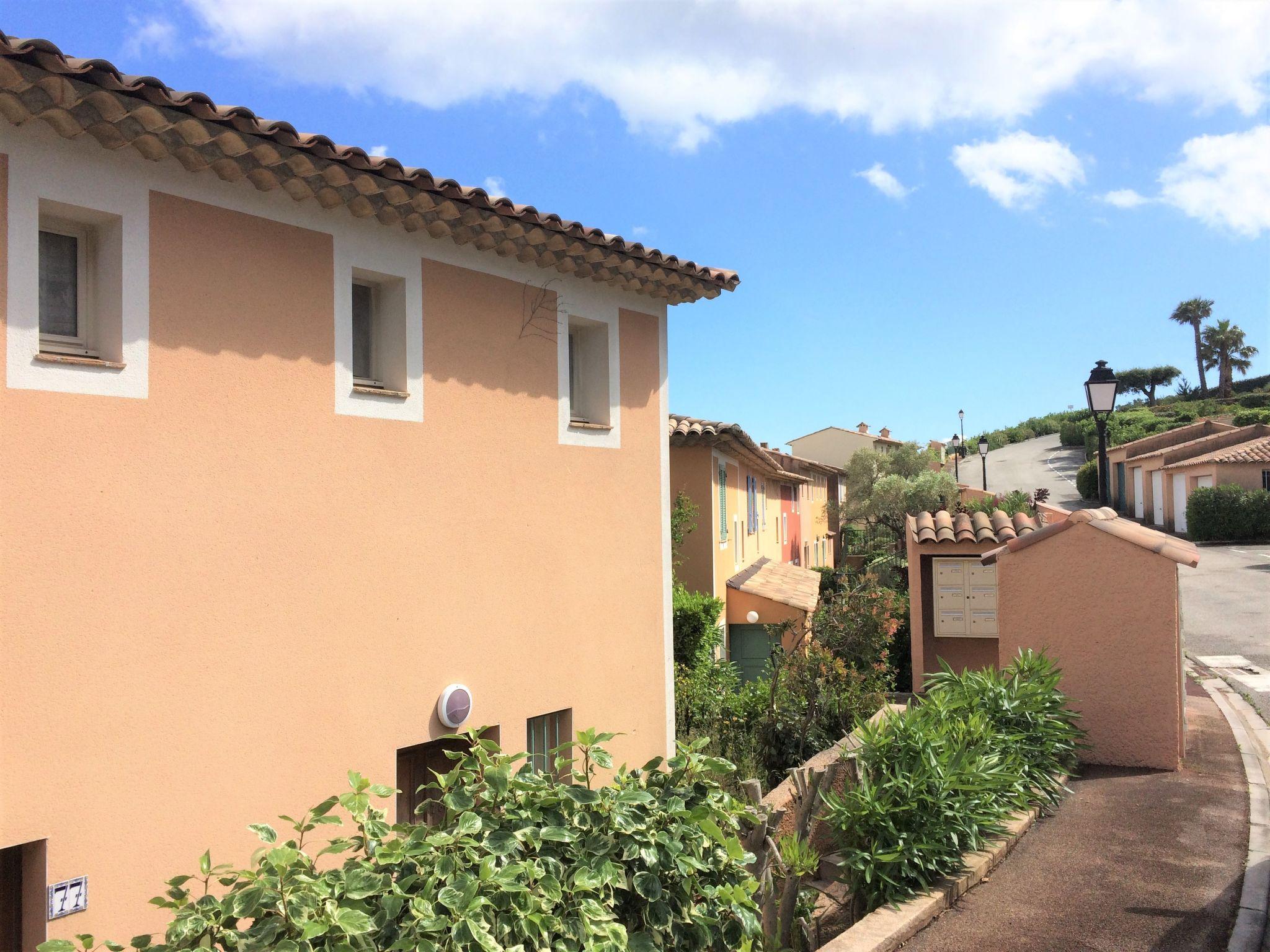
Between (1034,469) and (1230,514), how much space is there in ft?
81.0

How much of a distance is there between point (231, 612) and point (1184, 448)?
46478 mm

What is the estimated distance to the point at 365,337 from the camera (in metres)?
7.01

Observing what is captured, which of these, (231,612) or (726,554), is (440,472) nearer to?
(231,612)

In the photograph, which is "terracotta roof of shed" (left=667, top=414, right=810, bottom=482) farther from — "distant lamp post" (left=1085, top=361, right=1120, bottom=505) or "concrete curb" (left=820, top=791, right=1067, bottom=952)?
"concrete curb" (left=820, top=791, right=1067, bottom=952)

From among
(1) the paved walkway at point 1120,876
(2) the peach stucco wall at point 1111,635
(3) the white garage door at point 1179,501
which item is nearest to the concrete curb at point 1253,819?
(1) the paved walkway at point 1120,876

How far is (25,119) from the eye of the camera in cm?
482

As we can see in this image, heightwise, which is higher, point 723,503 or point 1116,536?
point 723,503

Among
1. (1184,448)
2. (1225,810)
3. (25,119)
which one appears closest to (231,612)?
(25,119)

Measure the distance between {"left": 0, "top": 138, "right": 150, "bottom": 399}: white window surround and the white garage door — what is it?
Result: 140 feet

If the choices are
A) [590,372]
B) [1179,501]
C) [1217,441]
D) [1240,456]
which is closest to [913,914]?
[590,372]

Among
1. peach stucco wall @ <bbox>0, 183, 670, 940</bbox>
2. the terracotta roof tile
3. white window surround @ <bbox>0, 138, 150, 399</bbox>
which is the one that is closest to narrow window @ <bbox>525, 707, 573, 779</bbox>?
peach stucco wall @ <bbox>0, 183, 670, 940</bbox>

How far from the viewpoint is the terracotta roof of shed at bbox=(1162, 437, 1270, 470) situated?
3675 cm

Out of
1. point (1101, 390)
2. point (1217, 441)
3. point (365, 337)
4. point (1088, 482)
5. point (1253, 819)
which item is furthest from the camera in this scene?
point (1088, 482)

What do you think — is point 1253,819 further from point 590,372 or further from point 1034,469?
point 1034,469
